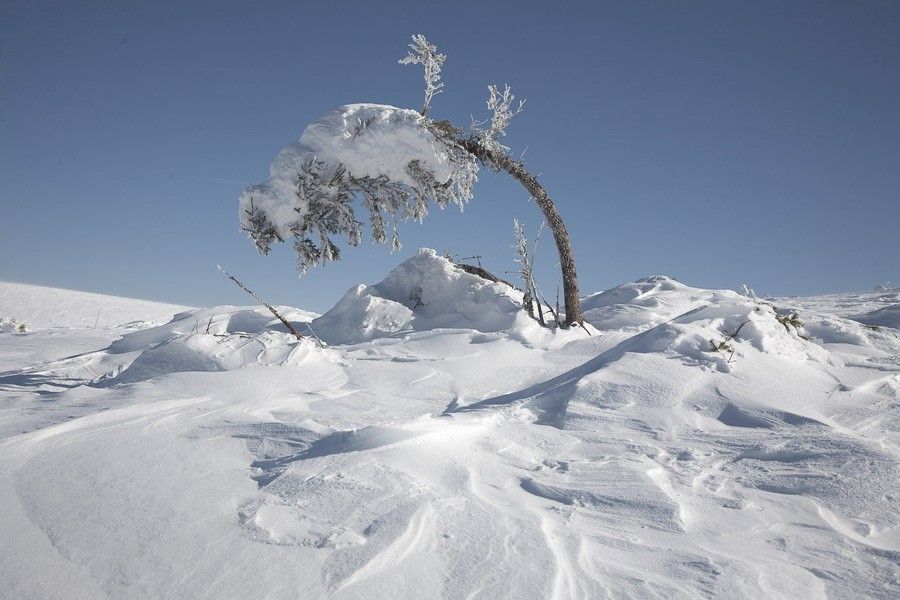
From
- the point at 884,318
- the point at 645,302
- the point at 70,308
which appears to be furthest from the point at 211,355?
the point at 70,308

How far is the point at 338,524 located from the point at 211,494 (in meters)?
0.55

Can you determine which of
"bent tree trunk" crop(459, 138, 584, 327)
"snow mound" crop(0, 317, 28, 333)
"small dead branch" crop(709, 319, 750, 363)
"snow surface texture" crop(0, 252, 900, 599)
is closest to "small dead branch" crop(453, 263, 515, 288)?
"bent tree trunk" crop(459, 138, 584, 327)

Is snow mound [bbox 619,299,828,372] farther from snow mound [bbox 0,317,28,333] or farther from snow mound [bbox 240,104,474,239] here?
snow mound [bbox 0,317,28,333]

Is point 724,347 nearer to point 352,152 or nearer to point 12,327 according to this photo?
point 352,152

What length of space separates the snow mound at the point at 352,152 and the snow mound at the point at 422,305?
1310 millimetres

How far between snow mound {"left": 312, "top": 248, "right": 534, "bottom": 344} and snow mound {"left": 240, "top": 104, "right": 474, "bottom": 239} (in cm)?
131

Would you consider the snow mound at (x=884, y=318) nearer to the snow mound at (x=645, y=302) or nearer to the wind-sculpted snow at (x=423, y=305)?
the snow mound at (x=645, y=302)

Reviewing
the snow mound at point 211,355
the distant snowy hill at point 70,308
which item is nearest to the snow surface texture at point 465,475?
the snow mound at point 211,355

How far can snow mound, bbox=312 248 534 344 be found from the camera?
6531 mm

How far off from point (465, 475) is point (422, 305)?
551 centimetres

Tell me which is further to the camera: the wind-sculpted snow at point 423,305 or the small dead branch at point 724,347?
the wind-sculpted snow at point 423,305

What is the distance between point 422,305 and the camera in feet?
24.8

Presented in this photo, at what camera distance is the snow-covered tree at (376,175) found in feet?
21.3

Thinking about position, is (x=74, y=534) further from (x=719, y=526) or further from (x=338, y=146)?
(x=338, y=146)
